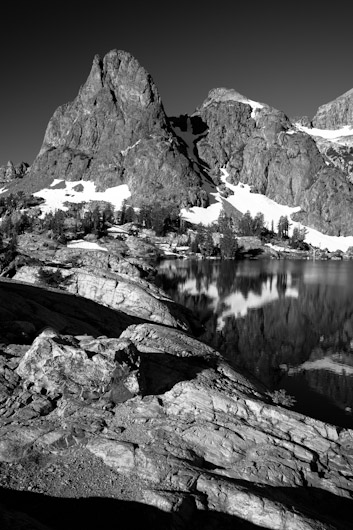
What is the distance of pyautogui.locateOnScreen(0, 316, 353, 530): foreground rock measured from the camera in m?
12.2

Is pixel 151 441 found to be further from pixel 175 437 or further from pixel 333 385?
pixel 333 385

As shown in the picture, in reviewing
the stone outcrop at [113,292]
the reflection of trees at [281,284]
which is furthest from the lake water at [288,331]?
the stone outcrop at [113,292]

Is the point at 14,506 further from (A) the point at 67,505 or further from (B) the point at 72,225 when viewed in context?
(B) the point at 72,225

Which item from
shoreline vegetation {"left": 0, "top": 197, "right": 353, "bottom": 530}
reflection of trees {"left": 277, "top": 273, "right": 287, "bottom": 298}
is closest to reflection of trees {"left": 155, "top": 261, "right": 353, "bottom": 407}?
reflection of trees {"left": 277, "top": 273, "right": 287, "bottom": 298}

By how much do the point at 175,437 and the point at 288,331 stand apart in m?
41.2

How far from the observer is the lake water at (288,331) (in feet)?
109

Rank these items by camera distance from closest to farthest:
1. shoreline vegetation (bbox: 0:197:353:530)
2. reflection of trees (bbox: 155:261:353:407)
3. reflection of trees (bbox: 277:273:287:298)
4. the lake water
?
shoreline vegetation (bbox: 0:197:353:530) < the lake water < reflection of trees (bbox: 155:261:353:407) < reflection of trees (bbox: 277:273:287:298)

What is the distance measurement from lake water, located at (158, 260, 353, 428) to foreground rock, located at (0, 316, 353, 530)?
1106 centimetres

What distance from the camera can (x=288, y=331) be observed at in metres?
53.9

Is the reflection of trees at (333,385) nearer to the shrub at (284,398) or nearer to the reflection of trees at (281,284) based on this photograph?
the shrub at (284,398)

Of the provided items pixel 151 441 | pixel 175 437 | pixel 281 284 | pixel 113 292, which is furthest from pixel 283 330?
pixel 281 284

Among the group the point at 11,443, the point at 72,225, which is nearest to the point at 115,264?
the point at 11,443

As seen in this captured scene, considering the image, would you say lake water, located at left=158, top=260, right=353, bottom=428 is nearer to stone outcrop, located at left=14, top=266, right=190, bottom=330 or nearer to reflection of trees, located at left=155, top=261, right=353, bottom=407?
reflection of trees, located at left=155, top=261, right=353, bottom=407

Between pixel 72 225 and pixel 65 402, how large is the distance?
182056 millimetres
